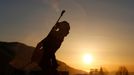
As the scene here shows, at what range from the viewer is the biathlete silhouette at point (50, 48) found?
12.5 meters

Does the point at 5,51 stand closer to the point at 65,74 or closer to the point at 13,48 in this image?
the point at 13,48

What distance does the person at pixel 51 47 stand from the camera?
1255 centimetres

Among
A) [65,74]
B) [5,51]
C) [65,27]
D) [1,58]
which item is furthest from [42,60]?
[5,51]

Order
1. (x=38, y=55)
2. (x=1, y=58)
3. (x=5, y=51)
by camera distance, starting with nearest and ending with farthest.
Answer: (x=38, y=55) < (x=1, y=58) < (x=5, y=51)

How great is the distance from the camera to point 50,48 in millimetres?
12688

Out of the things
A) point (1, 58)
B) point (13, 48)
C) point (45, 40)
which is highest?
point (13, 48)

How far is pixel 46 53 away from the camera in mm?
12656

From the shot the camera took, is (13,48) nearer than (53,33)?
No

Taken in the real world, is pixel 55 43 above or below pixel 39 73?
above

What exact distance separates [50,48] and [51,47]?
0.06 meters

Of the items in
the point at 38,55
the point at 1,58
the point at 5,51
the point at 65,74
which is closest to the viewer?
the point at 38,55

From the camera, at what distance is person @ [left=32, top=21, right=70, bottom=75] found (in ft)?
41.2

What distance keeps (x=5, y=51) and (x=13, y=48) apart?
2.88 meters

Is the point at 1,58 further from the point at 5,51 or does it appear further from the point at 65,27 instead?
the point at 65,27
